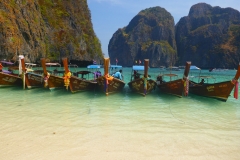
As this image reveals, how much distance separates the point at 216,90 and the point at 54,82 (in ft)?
34.6

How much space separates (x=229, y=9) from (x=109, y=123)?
182 m

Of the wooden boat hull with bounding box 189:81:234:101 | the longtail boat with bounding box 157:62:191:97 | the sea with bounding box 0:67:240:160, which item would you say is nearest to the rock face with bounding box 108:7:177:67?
the longtail boat with bounding box 157:62:191:97

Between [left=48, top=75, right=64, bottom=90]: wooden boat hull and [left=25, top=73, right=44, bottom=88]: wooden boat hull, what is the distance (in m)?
1.25

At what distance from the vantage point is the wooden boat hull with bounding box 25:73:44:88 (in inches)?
578

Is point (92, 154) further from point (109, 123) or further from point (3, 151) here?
point (109, 123)

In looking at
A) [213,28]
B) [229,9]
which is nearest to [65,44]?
[213,28]

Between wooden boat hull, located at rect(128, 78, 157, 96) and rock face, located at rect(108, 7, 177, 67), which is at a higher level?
rock face, located at rect(108, 7, 177, 67)

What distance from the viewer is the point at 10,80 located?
15562 mm

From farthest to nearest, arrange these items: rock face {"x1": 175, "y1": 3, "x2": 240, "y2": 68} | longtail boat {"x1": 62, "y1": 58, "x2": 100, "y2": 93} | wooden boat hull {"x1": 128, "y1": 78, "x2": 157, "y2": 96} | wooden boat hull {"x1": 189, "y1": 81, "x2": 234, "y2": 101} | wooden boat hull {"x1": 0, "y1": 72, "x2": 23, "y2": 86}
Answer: rock face {"x1": 175, "y1": 3, "x2": 240, "y2": 68} → wooden boat hull {"x1": 0, "y1": 72, "x2": 23, "y2": 86} → wooden boat hull {"x1": 128, "y1": 78, "x2": 157, "y2": 96} → longtail boat {"x1": 62, "y1": 58, "x2": 100, "y2": 93} → wooden boat hull {"x1": 189, "y1": 81, "x2": 234, "y2": 101}

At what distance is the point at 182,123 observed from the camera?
7117 mm

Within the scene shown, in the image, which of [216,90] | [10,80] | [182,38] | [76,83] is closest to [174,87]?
[216,90]

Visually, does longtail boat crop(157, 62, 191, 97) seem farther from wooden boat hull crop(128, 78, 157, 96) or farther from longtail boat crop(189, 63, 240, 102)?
longtail boat crop(189, 63, 240, 102)

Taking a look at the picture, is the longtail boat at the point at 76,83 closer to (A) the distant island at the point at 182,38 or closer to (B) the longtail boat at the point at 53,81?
(B) the longtail boat at the point at 53,81

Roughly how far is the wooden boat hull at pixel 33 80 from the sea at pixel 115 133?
585 cm
